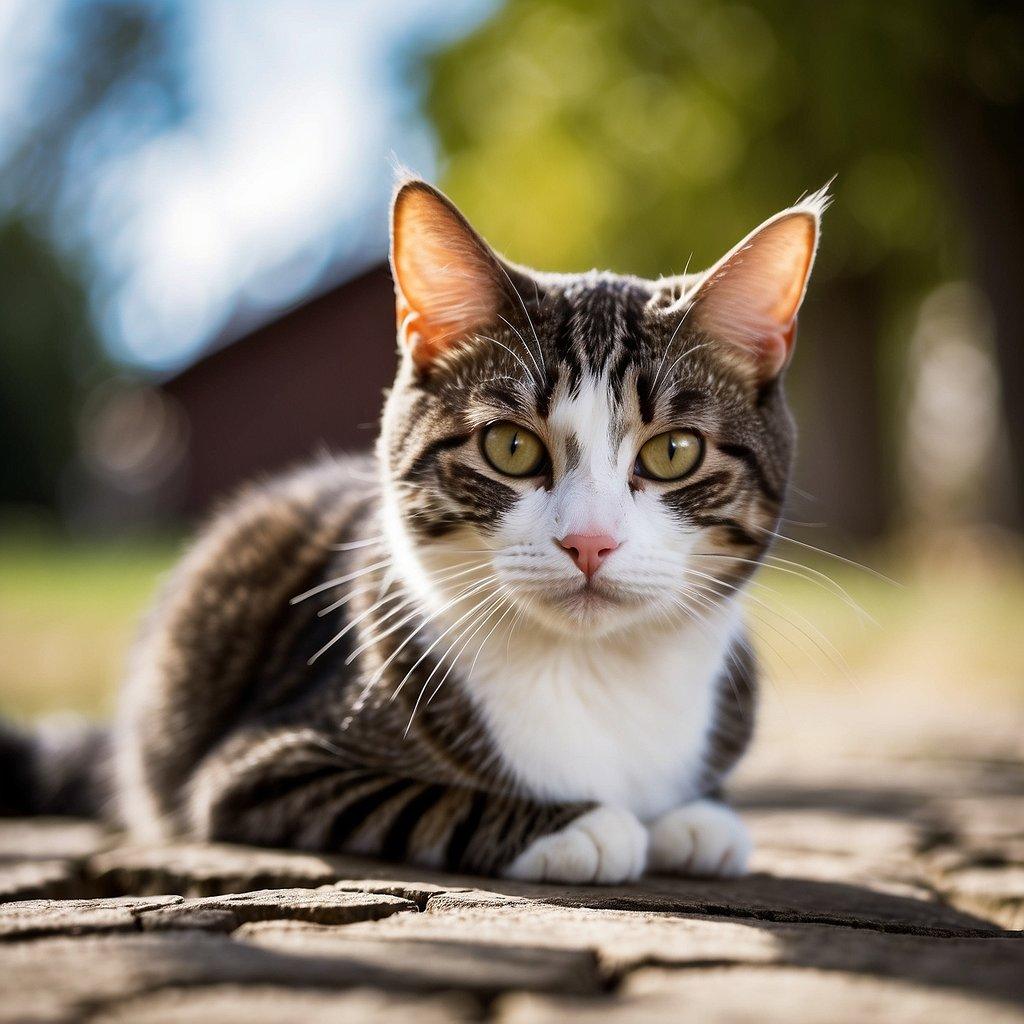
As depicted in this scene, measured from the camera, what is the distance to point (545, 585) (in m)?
1.71

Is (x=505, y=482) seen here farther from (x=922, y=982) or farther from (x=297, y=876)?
(x=922, y=982)

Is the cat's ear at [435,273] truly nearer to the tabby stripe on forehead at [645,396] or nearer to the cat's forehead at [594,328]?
the cat's forehead at [594,328]

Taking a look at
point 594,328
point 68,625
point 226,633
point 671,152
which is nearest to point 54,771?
point 226,633

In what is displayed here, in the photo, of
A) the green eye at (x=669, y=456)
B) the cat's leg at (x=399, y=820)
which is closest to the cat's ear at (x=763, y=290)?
the green eye at (x=669, y=456)

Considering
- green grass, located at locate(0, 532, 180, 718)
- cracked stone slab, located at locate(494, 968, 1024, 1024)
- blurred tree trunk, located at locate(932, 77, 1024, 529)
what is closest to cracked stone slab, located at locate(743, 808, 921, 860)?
cracked stone slab, located at locate(494, 968, 1024, 1024)

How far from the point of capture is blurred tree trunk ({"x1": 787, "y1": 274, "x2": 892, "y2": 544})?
12.6 m

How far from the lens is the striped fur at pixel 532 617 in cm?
176

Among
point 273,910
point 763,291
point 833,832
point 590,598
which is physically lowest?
point 273,910

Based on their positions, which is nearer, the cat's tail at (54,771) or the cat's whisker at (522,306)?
the cat's whisker at (522,306)

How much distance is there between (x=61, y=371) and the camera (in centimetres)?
2091

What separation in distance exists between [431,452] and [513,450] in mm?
192

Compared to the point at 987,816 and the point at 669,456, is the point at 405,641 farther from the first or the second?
the point at 987,816

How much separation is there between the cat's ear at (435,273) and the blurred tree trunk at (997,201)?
23.0 ft

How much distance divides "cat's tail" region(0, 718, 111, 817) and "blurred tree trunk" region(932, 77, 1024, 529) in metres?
7.13
